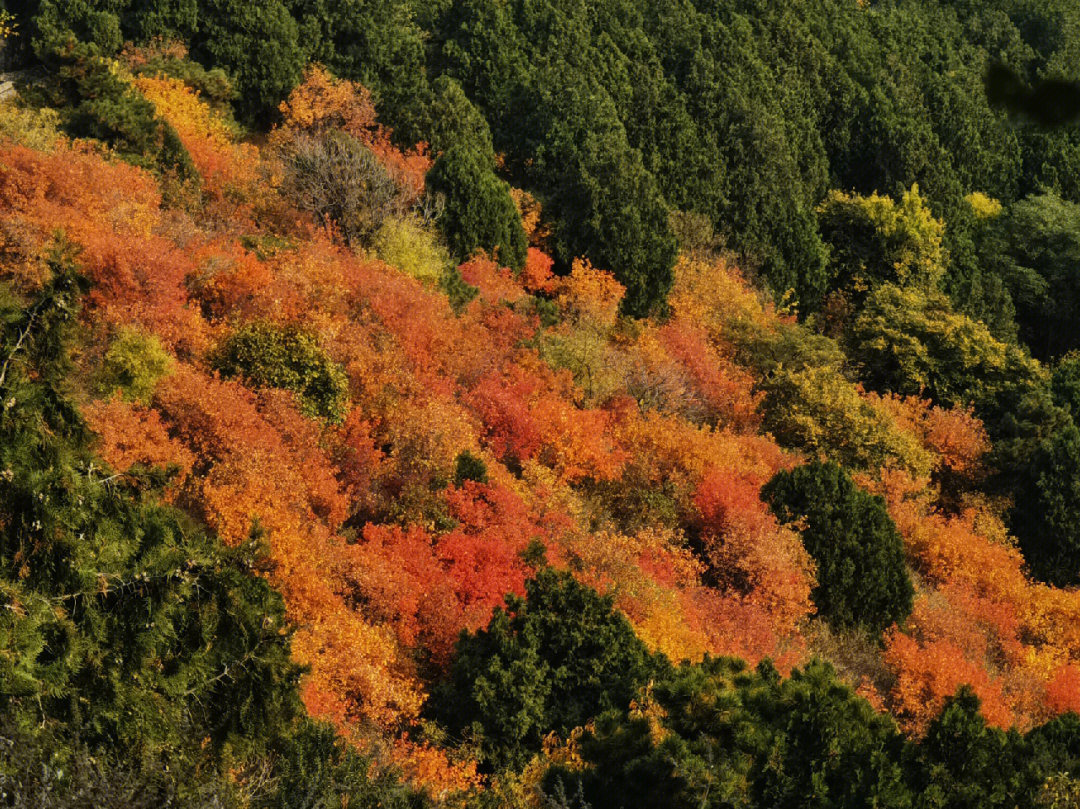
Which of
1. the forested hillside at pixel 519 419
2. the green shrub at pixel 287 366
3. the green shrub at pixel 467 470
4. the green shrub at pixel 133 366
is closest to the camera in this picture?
the forested hillside at pixel 519 419

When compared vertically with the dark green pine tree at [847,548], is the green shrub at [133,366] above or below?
below

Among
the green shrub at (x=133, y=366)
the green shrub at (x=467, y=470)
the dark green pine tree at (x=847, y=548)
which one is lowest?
the green shrub at (x=133, y=366)

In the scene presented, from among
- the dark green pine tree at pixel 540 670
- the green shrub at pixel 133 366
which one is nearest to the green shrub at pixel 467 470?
the green shrub at pixel 133 366

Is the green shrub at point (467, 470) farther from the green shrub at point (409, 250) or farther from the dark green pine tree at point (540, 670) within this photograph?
the green shrub at point (409, 250)

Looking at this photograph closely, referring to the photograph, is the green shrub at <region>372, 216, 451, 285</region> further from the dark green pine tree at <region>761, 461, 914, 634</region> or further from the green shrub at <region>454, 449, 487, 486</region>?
the dark green pine tree at <region>761, 461, 914, 634</region>

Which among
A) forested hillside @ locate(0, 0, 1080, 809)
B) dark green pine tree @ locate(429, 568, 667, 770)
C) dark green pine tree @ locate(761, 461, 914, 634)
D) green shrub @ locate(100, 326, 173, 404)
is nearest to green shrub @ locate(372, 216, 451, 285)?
forested hillside @ locate(0, 0, 1080, 809)

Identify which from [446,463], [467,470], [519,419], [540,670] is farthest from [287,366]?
[540,670]
